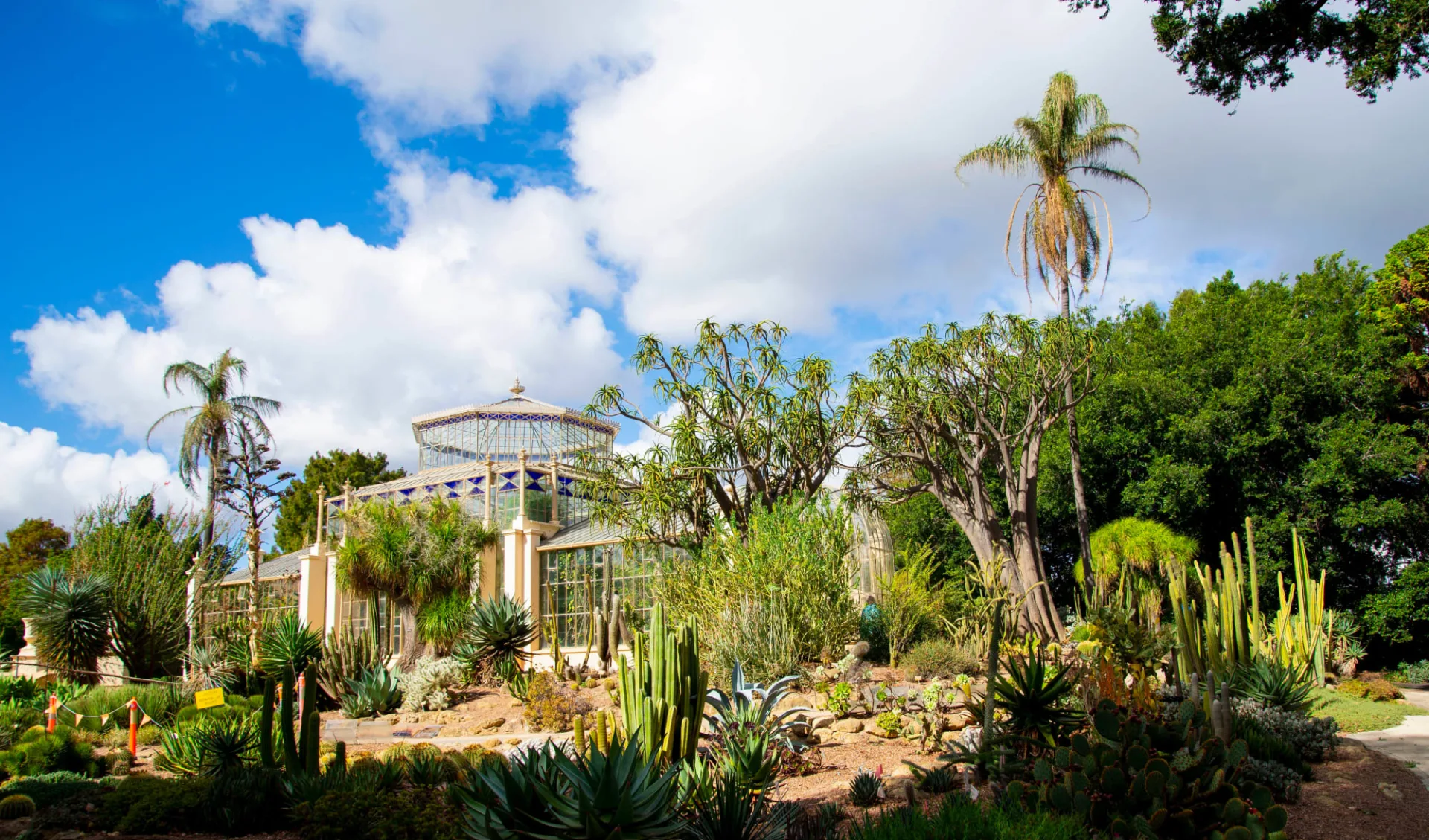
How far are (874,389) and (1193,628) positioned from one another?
6.27 meters

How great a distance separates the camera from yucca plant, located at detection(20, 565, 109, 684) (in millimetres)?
12109

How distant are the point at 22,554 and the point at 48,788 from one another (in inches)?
1103

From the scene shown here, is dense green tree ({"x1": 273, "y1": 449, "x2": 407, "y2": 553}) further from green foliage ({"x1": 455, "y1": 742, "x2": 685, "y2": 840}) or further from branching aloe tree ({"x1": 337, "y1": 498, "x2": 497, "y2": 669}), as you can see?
green foliage ({"x1": 455, "y1": 742, "x2": 685, "y2": 840})

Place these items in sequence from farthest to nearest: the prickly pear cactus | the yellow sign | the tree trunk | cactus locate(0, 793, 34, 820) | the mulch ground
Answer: the tree trunk
the yellow sign
cactus locate(0, 793, 34, 820)
the mulch ground
the prickly pear cactus

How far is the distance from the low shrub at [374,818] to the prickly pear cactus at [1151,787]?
3563mm

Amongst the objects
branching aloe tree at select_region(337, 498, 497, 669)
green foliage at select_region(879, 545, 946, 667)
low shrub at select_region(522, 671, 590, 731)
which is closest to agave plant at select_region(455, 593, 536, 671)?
branching aloe tree at select_region(337, 498, 497, 669)

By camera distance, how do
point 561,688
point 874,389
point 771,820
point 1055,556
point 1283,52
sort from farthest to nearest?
point 1055,556, point 874,389, point 561,688, point 1283,52, point 771,820

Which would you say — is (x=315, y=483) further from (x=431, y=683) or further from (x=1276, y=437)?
(x=1276, y=437)

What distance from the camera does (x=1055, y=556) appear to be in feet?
68.0


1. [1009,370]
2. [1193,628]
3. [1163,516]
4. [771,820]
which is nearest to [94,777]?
[771,820]

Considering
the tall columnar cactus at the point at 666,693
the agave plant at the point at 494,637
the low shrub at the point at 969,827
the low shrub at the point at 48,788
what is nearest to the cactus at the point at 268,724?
the low shrub at the point at 48,788

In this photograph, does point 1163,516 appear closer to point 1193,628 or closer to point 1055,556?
point 1055,556

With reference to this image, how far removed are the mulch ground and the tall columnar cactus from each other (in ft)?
13.4

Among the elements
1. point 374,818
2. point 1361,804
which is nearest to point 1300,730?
point 1361,804
